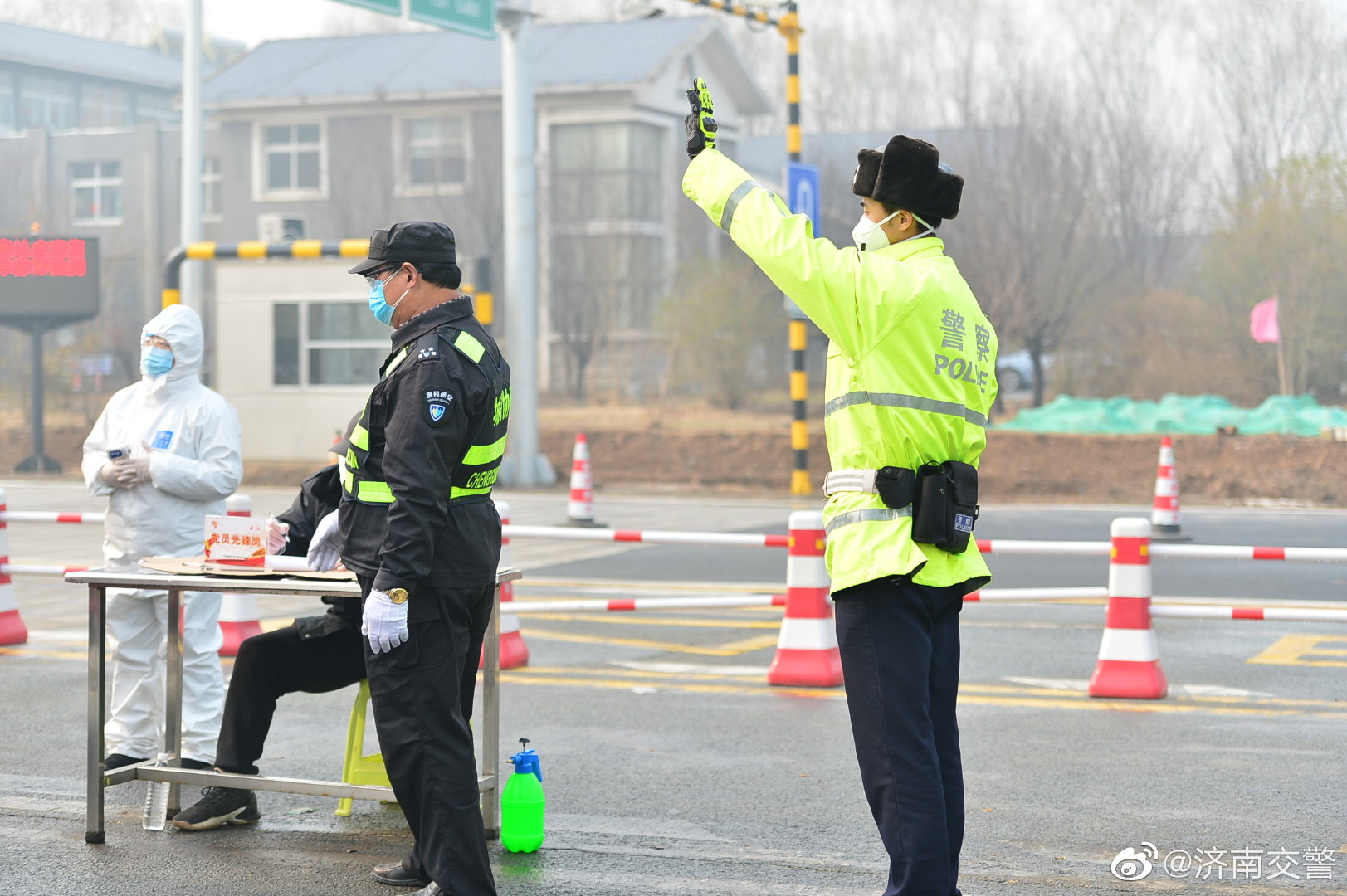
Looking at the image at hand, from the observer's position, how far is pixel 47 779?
6.46 metres

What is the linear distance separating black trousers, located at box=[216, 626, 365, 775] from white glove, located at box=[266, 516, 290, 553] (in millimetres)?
295

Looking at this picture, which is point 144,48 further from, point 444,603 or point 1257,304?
point 444,603

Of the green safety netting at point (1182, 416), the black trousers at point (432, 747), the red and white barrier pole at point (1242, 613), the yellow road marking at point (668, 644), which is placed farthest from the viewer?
the green safety netting at point (1182, 416)

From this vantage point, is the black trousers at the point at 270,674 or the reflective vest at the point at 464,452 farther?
the black trousers at the point at 270,674

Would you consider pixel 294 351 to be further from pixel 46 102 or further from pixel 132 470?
pixel 46 102

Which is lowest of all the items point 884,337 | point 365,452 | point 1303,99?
point 365,452

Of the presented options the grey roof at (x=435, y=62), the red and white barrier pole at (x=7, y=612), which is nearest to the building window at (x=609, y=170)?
the grey roof at (x=435, y=62)

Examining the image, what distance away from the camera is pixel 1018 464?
965 inches

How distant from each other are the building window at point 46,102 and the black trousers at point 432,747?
59.3m

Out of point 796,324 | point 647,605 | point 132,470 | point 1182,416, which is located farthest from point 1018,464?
point 132,470

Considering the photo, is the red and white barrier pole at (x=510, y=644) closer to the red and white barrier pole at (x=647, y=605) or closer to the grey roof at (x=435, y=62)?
the red and white barrier pole at (x=647, y=605)

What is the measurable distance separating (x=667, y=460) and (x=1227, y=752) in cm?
1994

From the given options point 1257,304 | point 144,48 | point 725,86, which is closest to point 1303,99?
point 1257,304

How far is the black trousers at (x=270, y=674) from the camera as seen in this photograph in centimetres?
557
